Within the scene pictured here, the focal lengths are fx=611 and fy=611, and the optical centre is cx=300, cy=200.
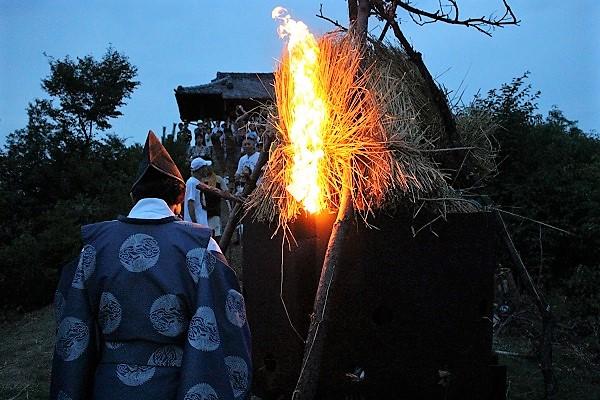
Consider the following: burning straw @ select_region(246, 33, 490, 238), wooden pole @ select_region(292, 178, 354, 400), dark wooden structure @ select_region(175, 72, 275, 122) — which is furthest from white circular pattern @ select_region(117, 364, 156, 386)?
dark wooden structure @ select_region(175, 72, 275, 122)

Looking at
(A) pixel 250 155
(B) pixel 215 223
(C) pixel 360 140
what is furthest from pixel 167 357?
(A) pixel 250 155

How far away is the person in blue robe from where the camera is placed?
243 cm

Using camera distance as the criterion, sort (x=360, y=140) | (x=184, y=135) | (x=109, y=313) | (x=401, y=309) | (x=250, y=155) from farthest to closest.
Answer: (x=184, y=135), (x=250, y=155), (x=360, y=140), (x=401, y=309), (x=109, y=313)

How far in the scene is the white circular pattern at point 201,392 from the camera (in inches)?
93.4

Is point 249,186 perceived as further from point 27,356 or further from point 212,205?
point 27,356

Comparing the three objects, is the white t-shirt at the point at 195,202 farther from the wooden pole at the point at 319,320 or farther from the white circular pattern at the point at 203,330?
the white circular pattern at the point at 203,330

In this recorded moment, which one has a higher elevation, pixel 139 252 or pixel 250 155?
pixel 250 155

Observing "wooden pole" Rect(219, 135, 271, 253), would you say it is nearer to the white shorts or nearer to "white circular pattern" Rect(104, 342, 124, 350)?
"white circular pattern" Rect(104, 342, 124, 350)

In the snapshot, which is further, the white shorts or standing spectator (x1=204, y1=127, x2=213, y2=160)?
standing spectator (x1=204, y1=127, x2=213, y2=160)

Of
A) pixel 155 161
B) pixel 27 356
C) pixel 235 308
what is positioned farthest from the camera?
pixel 27 356

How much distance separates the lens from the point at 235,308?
8.56 ft

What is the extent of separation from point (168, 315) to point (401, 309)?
5.82ft

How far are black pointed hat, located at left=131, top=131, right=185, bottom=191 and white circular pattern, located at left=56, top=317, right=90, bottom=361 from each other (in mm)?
670

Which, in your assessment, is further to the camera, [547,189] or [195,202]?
[547,189]
